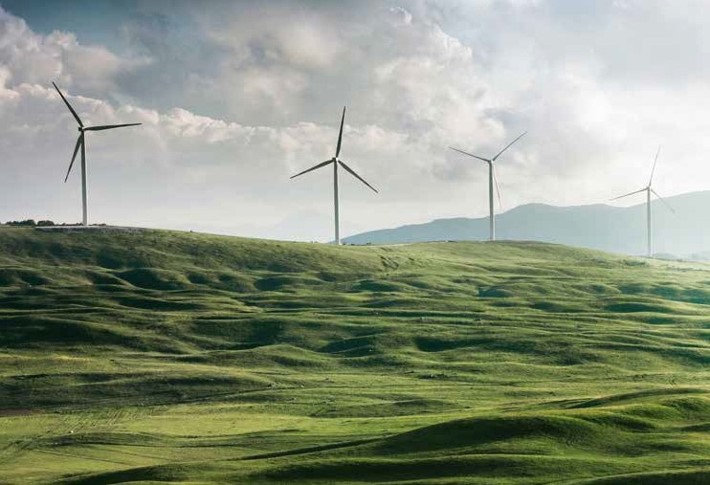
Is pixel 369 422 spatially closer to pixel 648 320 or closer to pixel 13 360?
pixel 13 360

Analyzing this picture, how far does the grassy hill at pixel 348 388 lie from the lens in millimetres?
61688

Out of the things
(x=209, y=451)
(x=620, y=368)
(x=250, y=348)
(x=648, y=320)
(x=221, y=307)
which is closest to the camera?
(x=209, y=451)

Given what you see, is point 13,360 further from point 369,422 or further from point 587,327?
point 587,327

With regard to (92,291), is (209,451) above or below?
below

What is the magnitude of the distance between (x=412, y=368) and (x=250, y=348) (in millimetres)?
28319

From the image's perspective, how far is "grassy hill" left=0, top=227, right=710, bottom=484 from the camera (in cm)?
6169

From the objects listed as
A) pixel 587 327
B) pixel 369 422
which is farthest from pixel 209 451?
pixel 587 327

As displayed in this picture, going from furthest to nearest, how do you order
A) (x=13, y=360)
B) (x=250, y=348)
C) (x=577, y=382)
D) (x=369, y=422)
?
(x=250, y=348), (x=13, y=360), (x=577, y=382), (x=369, y=422)

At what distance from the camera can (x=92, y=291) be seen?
194 meters

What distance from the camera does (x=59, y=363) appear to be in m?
139

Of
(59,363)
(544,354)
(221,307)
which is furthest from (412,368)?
(221,307)

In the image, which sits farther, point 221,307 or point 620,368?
point 221,307

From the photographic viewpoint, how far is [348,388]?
11781 cm

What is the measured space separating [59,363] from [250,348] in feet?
89.6
